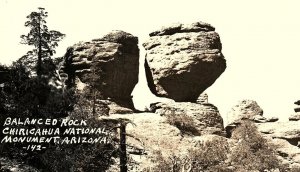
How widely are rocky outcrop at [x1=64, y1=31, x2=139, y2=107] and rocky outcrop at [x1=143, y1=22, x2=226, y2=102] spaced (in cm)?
211

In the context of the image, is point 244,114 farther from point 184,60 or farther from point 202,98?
point 184,60

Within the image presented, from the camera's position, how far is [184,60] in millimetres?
41031

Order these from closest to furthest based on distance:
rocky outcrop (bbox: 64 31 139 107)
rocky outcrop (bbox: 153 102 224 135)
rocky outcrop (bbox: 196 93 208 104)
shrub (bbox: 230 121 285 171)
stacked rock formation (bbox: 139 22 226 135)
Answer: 1. shrub (bbox: 230 121 285 171)
2. rocky outcrop (bbox: 153 102 224 135)
3. rocky outcrop (bbox: 64 31 139 107)
4. stacked rock formation (bbox: 139 22 226 135)
5. rocky outcrop (bbox: 196 93 208 104)

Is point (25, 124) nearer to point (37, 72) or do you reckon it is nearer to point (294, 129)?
point (37, 72)

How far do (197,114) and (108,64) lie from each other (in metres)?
8.52

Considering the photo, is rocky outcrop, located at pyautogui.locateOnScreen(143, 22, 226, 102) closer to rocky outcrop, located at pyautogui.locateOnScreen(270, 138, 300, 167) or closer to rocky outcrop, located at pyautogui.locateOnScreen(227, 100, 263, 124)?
rocky outcrop, located at pyautogui.locateOnScreen(227, 100, 263, 124)

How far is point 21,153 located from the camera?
29375 mm

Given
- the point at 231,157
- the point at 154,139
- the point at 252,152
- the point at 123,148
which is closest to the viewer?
the point at 123,148

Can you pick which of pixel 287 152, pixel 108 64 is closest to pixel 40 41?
pixel 108 64

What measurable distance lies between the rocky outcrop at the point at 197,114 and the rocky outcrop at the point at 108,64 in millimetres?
3815

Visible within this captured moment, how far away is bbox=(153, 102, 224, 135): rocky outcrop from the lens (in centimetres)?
3847

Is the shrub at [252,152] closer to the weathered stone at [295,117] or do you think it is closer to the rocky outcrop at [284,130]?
the rocky outcrop at [284,130]

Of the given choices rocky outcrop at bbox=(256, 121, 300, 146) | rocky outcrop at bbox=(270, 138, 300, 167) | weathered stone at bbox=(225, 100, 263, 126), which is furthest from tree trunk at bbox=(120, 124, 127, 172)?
weathered stone at bbox=(225, 100, 263, 126)

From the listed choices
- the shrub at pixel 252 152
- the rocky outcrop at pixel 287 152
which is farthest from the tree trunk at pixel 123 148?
the rocky outcrop at pixel 287 152
